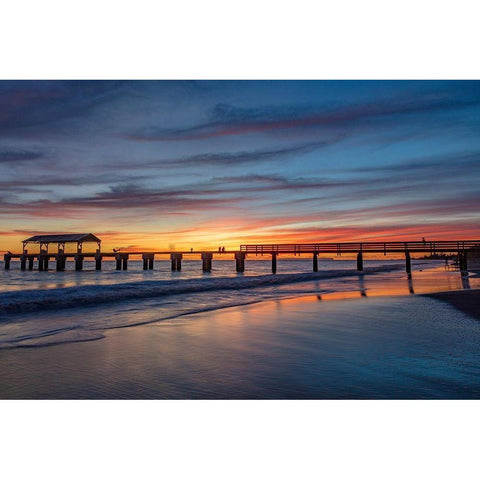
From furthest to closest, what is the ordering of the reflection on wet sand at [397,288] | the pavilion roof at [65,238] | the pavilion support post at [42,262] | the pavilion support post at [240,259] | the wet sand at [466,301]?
the pavilion support post at [42,262], the pavilion roof at [65,238], the pavilion support post at [240,259], the reflection on wet sand at [397,288], the wet sand at [466,301]

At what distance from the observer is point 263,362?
13.9ft

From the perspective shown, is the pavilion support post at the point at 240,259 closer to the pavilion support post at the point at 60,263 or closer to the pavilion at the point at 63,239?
the pavilion at the point at 63,239

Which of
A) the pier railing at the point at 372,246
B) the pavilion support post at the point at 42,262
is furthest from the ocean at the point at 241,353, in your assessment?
the pavilion support post at the point at 42,262

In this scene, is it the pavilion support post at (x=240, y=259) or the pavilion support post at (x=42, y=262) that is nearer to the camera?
the pavilion support post at (x=240, y=259)

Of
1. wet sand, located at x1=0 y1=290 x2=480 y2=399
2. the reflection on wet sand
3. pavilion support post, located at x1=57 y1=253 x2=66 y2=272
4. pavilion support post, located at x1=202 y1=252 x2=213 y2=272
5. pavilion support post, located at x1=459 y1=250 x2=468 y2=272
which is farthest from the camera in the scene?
pavilion support post, located at x1=57 y1=253 x2=66 y2=272

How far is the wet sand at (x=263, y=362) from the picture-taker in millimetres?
3379

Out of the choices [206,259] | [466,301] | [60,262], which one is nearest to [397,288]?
[466,301]

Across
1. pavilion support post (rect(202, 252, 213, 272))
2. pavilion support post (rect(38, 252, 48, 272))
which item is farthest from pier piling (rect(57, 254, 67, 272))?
pavilion support post (rect(202, 252, 213, 272))

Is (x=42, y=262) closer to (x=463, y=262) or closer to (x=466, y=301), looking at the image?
(x=463, y=262)

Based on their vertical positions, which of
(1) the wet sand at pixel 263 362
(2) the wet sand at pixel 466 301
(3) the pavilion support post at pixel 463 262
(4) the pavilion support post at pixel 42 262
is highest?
(4) the pavilion support post at pixel 42 262

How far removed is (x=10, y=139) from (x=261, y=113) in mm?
6226

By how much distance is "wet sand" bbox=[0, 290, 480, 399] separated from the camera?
11.1 ft

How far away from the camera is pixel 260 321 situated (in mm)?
7273

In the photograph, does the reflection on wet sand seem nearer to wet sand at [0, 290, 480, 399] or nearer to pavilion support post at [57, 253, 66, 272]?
wet sand at [0, 290, 480, 399]
